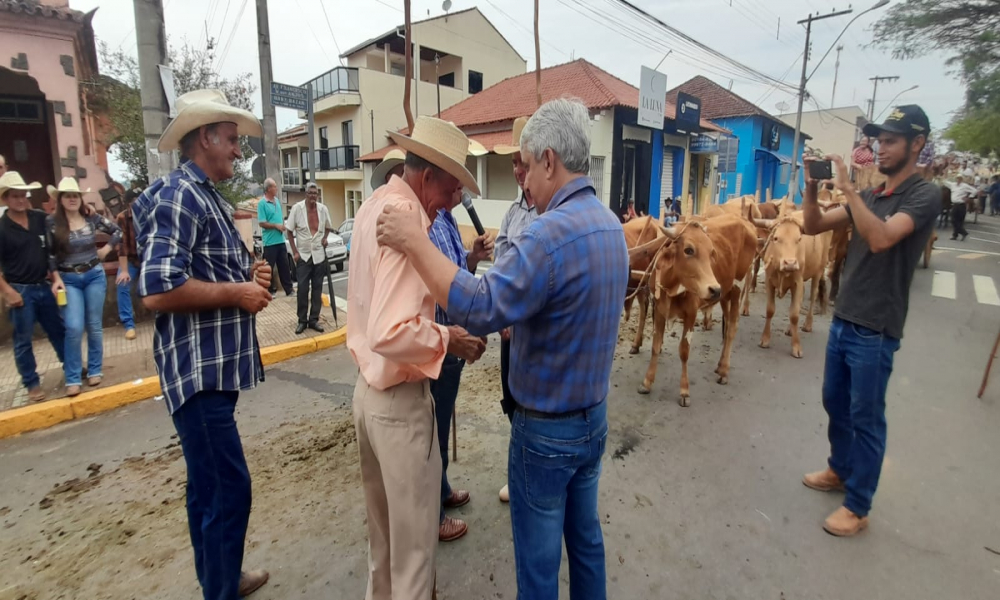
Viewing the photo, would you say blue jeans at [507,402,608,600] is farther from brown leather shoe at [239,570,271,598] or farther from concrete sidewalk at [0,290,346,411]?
concrete sidewalk at [0,290,346,411]

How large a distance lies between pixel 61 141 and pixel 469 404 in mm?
8721

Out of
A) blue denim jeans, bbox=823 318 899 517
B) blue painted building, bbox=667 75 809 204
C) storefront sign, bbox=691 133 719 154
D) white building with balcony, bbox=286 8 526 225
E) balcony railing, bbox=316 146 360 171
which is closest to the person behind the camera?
blue denim jeans, bbox=823 318 899 517

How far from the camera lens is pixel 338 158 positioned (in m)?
27.4

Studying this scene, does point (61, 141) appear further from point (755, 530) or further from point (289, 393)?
point (755, 530)

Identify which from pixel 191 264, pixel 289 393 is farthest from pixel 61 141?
pixel 191 264

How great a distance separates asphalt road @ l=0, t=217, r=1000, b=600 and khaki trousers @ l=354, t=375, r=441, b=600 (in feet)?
2.63

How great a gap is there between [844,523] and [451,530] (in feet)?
7.60

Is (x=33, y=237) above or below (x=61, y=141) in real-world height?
below

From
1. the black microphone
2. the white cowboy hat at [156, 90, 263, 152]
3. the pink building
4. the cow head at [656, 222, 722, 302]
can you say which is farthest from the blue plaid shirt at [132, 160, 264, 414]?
the pink building

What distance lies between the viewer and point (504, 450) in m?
4.00

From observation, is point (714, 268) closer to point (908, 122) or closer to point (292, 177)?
point (908, 122)

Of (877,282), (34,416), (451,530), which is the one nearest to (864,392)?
(877,282)

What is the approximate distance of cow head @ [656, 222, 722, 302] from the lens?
462 centimetres

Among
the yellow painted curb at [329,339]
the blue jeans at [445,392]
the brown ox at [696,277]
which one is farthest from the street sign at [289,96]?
the blue jeans at [445,392]
